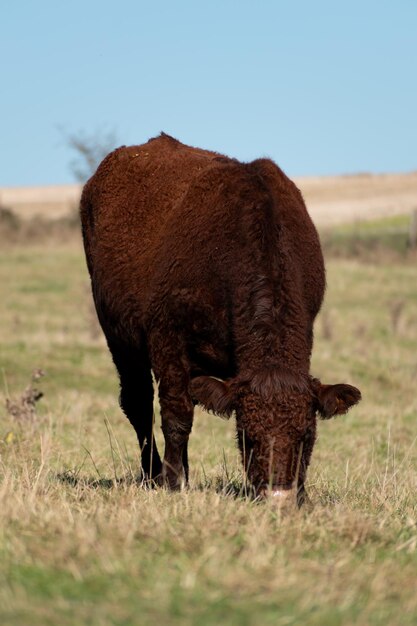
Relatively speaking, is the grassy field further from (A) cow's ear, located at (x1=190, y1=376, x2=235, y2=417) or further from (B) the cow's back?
(B) the cow's back

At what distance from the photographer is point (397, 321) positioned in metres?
22.5

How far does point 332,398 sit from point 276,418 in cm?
39

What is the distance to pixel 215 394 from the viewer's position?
5789 millimetres

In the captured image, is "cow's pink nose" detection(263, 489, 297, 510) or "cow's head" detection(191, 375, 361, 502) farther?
"cow's head" detection(191, 375, 361, 502)

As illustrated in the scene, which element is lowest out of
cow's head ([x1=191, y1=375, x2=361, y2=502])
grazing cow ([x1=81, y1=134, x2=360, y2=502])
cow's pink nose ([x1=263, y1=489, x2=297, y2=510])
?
cow's pink nose ([x1=263, y1=489, x2=297, y2=510])

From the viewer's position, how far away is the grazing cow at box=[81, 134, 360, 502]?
564 centimetres

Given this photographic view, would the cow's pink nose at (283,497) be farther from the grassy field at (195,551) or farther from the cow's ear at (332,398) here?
the cow's ear at (332,398)

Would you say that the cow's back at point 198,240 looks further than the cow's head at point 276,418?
Yes

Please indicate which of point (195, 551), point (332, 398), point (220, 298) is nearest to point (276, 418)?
point (332, 398)

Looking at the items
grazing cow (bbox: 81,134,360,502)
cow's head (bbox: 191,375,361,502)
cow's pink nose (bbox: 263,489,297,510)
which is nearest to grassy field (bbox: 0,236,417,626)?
cow's pink nose (bbox: 263,489,297,510)

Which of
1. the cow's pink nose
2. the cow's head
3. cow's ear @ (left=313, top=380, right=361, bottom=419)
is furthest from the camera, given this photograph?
cow's ear @ (left=313, top=380, right=361, bottom=419)

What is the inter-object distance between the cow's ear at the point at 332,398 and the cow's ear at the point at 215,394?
466 millimetres

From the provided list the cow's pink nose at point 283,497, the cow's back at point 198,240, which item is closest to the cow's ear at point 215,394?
the cow's back at point 198,240

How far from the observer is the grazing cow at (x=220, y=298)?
18.5ft
